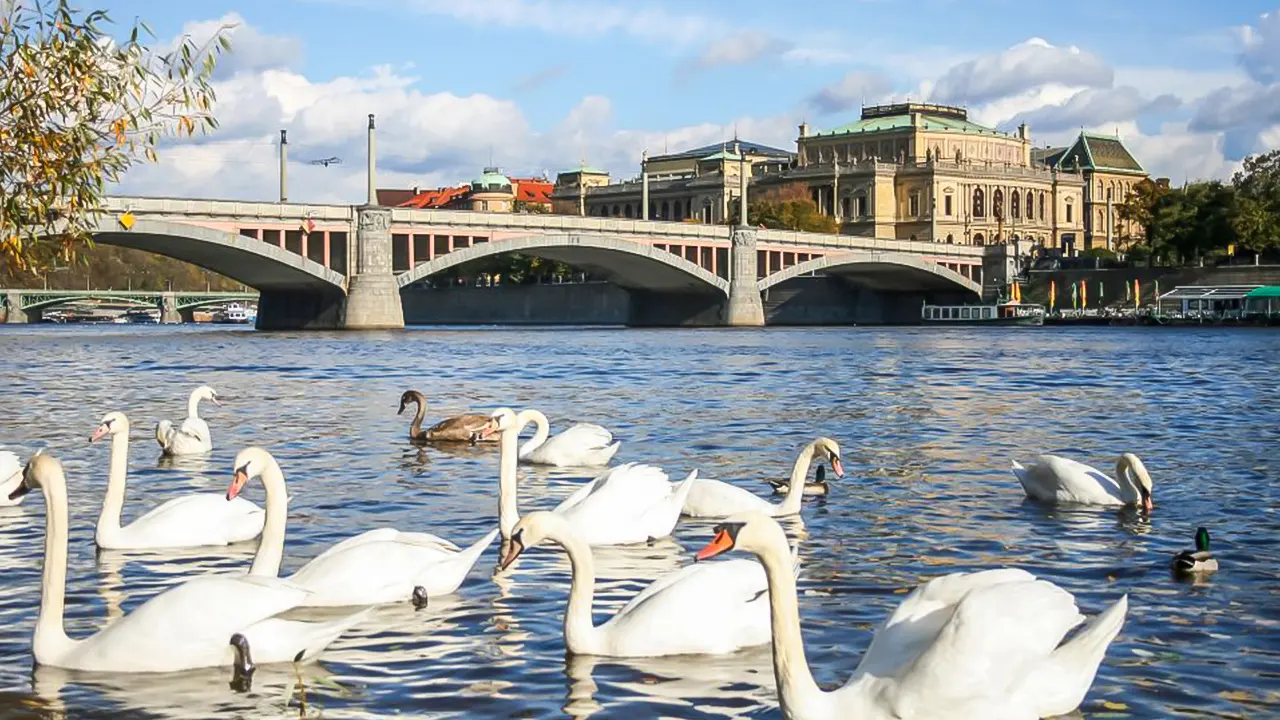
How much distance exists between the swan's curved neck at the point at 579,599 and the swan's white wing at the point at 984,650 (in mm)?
2075

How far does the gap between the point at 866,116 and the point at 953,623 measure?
159 meters

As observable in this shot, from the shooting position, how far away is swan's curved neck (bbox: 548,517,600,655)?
317 inches

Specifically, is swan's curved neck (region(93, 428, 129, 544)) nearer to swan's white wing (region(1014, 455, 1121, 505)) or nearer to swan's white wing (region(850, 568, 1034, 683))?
swan's white wing (region(850, 568, 1034, 683))

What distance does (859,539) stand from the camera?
39.8 ft

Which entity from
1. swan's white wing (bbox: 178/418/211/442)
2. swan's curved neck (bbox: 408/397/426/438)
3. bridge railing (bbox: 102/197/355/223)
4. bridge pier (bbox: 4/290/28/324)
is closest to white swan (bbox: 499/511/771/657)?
swan's white wing (bbox: 178/418/211/442)

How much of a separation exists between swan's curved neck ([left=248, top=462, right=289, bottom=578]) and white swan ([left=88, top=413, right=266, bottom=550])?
1918 mm

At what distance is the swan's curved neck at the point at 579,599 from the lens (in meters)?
8.05

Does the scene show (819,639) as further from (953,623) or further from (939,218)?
(939,218)

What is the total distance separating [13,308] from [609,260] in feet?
210

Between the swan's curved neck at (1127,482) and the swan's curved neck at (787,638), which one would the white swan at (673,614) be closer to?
the swan's curved neck at (787,638)

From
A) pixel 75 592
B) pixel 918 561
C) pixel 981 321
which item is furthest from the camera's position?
pixel 981 321

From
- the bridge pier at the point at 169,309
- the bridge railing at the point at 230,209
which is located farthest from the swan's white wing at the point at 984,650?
the bridge pier at the point at 169,309

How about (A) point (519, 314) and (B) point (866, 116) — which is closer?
(A) point (519, 314)

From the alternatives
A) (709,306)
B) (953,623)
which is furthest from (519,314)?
(953,623)
